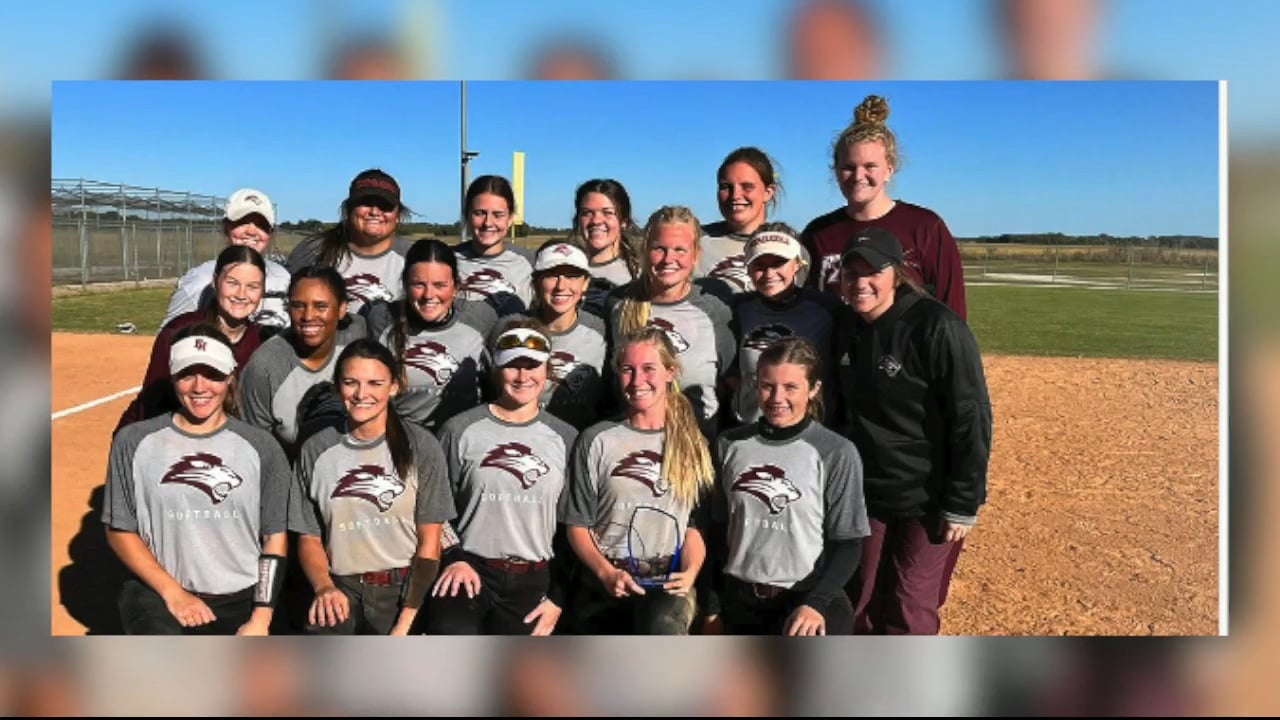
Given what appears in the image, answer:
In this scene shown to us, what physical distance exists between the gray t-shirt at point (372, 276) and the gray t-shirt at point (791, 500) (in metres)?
1.47

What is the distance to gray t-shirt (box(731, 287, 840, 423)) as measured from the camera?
362 centimetres

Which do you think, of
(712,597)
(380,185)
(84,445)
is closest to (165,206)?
(84,445)

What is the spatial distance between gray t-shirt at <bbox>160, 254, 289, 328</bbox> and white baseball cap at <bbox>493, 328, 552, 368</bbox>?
0.97 m

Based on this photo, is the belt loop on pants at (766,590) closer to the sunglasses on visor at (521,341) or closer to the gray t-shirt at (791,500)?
the gray t-shirt at (791,500)

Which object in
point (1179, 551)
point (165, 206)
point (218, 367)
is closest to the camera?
point (218, 367)

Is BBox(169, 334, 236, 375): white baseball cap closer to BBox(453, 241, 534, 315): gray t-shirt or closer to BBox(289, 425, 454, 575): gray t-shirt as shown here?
BBox(289, 425, 454, 575): gray t-shirt

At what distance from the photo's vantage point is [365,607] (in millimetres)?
3494

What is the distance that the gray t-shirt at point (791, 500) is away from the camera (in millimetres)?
3422

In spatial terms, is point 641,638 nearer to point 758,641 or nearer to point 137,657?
point 758,641

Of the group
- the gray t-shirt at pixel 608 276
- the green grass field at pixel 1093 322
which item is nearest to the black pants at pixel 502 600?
the gray t-shirt at pixel 608 276

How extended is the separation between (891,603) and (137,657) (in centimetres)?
262

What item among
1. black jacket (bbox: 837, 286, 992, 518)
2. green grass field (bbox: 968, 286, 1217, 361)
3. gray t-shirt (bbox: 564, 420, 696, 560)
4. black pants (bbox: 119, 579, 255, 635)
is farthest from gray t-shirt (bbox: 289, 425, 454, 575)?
green grass field (bbox: 968, 286, 1217, 361)

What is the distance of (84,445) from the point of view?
23.4 ft

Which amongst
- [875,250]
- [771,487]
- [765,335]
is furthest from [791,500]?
[875,250]
